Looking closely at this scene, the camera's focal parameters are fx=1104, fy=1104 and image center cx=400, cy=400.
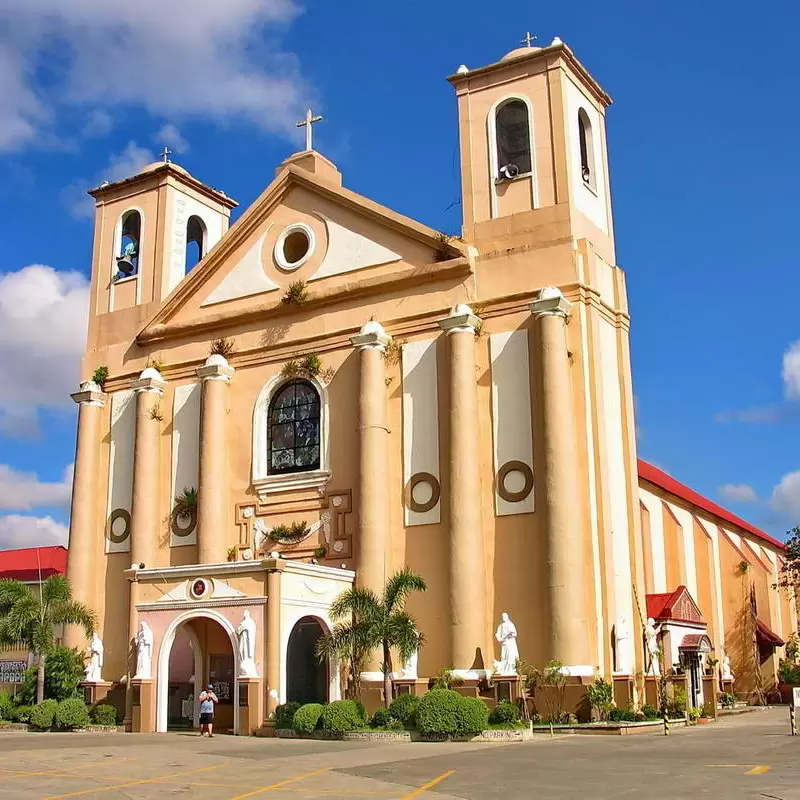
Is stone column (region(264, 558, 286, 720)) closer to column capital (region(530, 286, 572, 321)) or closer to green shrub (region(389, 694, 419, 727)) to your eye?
green shrub (region(389, 694, 419, 727))

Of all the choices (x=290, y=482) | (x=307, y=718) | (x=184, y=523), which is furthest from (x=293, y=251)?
(x=307, y=718)

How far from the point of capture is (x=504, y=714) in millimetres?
24688

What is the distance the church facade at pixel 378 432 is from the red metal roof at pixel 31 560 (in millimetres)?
20834

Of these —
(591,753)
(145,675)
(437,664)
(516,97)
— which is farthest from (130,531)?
(591,753)

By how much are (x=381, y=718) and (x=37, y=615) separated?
40.2ft

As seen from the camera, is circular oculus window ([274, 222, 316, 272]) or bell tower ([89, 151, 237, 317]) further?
bell tower ([89, 151, 237, 317])

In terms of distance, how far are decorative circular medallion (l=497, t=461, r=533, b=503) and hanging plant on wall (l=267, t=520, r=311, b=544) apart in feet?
19.5

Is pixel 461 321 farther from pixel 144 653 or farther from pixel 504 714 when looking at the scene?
pixel 144 653

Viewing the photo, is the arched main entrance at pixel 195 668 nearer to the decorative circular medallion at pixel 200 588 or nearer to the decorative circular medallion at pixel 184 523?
the decorative circular medallion at pixel 200 588

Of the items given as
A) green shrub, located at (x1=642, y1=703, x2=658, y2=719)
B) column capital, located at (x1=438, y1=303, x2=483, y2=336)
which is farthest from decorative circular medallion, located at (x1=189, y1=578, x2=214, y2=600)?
green shrub, located at (x1=642, y1=703, x2=658, y2=719)

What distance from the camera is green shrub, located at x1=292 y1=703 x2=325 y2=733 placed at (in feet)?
79.2

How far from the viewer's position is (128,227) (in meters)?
39.8

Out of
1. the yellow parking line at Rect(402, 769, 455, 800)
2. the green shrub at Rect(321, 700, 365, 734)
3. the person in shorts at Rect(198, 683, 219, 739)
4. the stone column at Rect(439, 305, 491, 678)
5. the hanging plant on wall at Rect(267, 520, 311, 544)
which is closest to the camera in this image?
the yellow parking line at Rect(402, 769, 455, 800)

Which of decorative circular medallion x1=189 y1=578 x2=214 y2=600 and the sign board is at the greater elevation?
decorative circular medallion x1=189 y1=578 x2=214 y2=600
